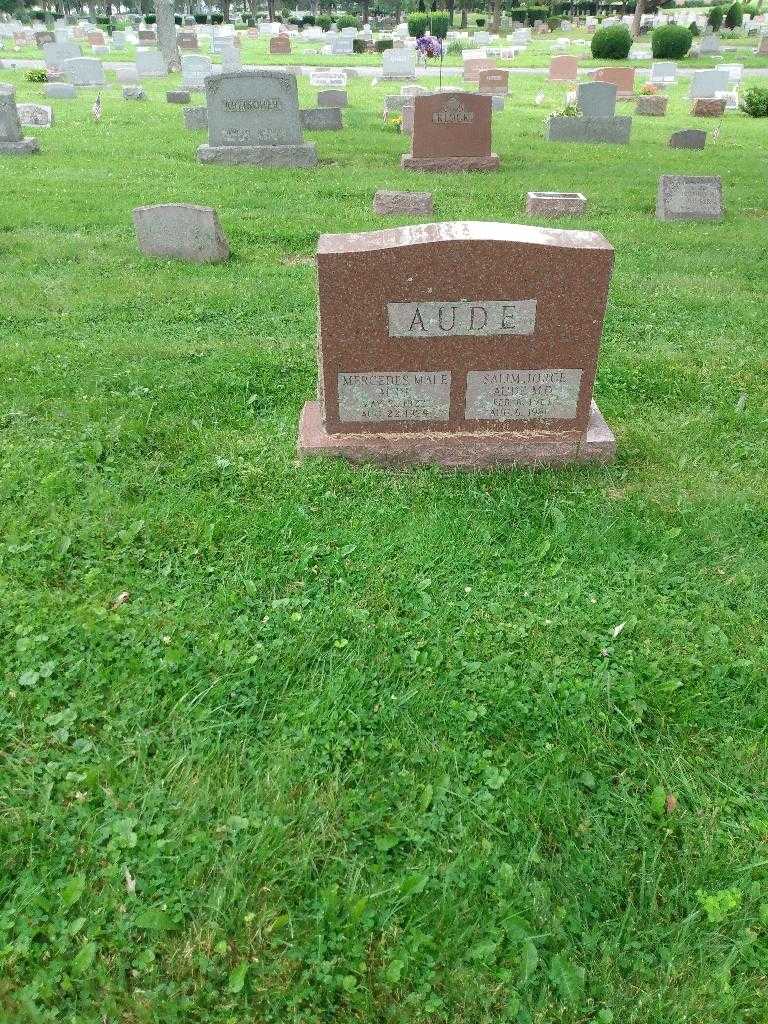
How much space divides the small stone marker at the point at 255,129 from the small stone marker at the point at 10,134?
323 cm

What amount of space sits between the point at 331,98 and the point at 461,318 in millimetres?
18845

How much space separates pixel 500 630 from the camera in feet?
11.3

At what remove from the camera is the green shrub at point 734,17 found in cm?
4225

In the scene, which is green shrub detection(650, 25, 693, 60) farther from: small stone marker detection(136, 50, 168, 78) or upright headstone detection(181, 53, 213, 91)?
small stone marker detection(136, 50, 168, 78)

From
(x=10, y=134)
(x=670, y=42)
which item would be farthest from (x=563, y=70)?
(x=10, y=134)

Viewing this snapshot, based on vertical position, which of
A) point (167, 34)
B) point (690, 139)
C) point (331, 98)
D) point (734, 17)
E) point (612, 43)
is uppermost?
point (734, 17)

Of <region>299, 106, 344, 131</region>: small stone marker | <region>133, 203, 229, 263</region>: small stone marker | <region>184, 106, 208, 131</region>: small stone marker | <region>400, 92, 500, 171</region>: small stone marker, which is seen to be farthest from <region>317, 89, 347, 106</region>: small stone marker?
<region>133, 203, 229, 263</region>: small stone marker

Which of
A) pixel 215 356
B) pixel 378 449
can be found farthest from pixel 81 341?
pixel 378 449

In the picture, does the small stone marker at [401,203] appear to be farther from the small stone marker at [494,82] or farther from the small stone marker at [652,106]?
the small stone marker at [494,82]

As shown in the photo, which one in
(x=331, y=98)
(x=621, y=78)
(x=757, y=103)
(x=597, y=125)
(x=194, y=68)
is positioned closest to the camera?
(x=597, y=125)

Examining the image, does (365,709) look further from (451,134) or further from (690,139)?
(690,139)

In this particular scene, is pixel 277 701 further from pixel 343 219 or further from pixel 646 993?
pixel 343 219

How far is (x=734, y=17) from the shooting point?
42.4 meters

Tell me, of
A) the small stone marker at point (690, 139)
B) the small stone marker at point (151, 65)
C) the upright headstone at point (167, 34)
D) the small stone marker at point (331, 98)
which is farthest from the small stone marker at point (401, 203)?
the small stone marker at point (151, 65)
